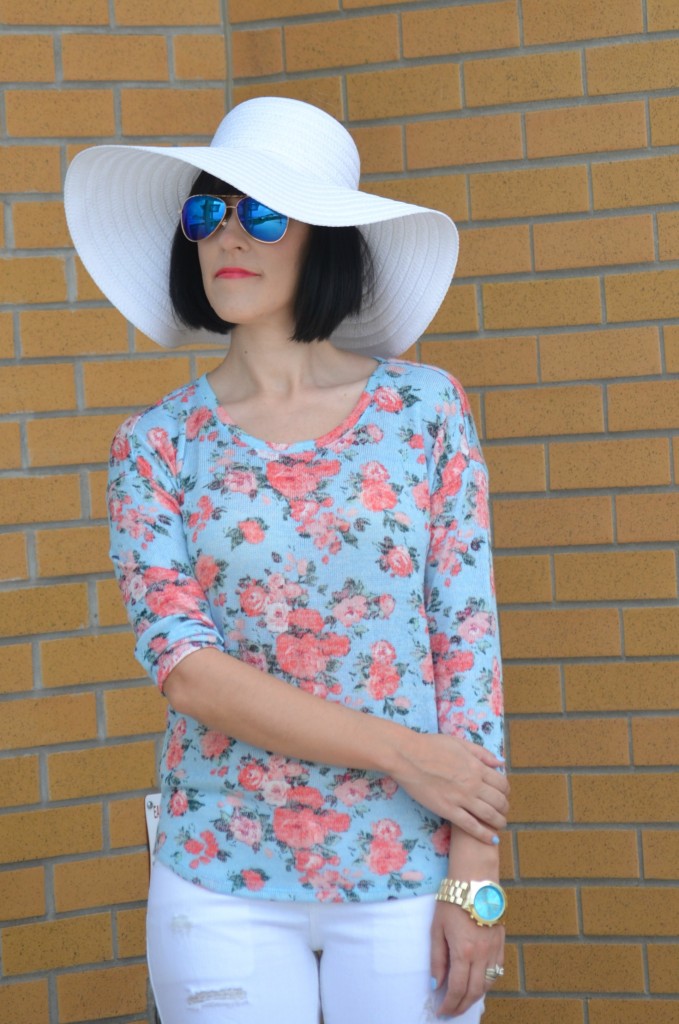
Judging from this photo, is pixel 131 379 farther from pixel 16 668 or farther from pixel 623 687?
pixel 623 687

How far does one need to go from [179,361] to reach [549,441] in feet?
2.85

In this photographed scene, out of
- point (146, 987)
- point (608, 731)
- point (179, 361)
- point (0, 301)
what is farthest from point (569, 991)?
point (0, 301)

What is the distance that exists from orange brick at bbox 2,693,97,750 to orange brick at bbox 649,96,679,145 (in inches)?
68.9

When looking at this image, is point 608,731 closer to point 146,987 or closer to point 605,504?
point 605,504

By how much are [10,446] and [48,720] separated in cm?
61

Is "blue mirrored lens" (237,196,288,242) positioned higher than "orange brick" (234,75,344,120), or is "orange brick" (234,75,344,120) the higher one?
"orange brick" (234,75,344,120)

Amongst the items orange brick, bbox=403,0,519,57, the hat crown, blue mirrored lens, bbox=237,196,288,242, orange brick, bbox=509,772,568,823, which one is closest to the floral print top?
blue mirrored lens, bbox=237,196,288,242

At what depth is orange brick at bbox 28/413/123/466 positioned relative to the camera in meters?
3.18

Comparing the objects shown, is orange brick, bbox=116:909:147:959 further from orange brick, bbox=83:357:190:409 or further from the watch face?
the watch face

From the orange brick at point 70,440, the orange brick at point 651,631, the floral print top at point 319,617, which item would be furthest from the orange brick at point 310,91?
the floral print top at point 319,617

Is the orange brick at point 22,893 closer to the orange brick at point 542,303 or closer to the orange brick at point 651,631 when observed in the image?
the orange brick at point 651,631

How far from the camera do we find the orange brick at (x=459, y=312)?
321 cm

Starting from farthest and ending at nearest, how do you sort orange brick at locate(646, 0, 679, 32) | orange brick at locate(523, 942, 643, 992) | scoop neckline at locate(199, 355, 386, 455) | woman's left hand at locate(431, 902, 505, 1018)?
orange brick at locate(523, 942, 643, 992) → orange brick at locate(646, 0, 679, 32) → scoop neckline at locate(199, 355, 386, 455) → woman's left hand at locate(431, 902, 505, 1018)

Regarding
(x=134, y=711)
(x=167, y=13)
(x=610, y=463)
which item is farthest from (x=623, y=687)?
(x=167, y=13)
